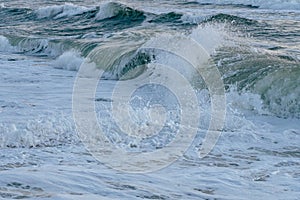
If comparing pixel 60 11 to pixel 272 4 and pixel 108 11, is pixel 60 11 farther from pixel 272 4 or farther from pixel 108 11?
pixel 272 4

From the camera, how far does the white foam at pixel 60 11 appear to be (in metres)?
31.4

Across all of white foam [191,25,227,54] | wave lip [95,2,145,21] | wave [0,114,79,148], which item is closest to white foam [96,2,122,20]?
wave lip [95,2,145,21]

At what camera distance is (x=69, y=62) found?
1614cm

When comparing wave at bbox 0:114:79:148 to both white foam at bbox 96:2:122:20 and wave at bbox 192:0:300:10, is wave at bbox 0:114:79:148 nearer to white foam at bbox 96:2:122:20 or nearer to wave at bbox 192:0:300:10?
white foam at bbox 96:2:122:20

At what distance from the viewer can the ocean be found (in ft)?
18.7

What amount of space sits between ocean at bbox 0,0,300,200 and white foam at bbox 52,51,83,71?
0.03m

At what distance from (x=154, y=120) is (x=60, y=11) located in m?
25.4

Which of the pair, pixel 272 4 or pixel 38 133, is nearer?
pixel 38 133

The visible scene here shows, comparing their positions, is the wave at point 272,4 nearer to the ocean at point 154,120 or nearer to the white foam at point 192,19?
the white foam at point 192,19

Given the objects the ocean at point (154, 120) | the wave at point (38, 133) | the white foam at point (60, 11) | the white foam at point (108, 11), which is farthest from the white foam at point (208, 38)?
the white foam at point (60, 11)

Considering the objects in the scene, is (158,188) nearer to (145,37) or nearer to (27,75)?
(27,75)

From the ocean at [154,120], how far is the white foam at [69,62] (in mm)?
33

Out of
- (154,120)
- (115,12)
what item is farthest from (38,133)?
(115,12)

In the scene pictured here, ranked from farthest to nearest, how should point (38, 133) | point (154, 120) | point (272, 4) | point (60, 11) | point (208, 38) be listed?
point (272, 4) → point (60, 11) → point (208, 38) → point (154, 120) → point (38, 133)
